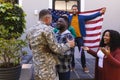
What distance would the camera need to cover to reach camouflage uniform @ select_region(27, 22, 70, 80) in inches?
166

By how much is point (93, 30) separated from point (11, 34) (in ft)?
12.7

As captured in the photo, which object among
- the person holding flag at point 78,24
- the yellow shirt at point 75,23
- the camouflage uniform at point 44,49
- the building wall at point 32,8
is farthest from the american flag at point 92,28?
the camouflage uniform at point 44,49

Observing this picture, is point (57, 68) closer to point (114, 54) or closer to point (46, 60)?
point (46, 60)

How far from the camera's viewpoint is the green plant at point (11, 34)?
486 centimetres

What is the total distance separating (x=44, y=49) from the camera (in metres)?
4.32

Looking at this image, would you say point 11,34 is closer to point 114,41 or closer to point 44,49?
point 44,49

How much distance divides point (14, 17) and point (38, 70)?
3.57 feet

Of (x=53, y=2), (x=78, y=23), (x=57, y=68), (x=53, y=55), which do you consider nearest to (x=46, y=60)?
(x=53, y=55)

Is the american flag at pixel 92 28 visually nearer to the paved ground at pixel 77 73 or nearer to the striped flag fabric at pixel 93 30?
the striped flag fabric at pixel 93 30

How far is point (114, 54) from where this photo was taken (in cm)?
475

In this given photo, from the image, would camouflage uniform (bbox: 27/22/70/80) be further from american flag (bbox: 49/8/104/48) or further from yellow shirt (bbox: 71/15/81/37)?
Result: american flag (bbox: 49/8/104/48)

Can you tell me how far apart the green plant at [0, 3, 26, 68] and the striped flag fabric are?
3435 mm

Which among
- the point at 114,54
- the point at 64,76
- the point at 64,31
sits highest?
the point at 64,31

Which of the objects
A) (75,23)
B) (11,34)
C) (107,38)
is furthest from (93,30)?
(11,34)
